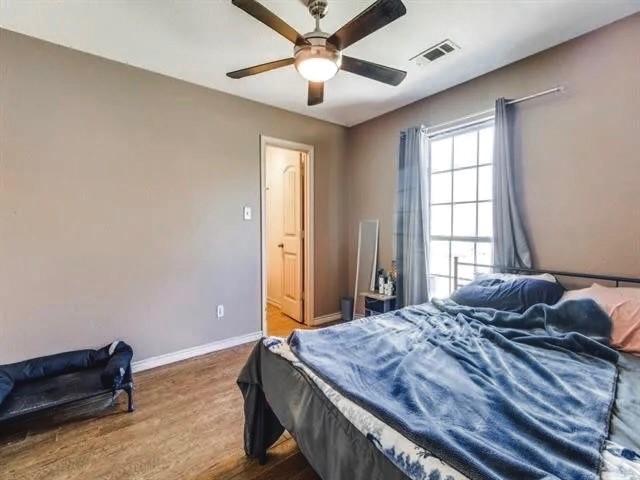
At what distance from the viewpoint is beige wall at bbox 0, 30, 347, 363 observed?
7.02ft

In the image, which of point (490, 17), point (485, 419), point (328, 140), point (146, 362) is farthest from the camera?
point (328, 140)

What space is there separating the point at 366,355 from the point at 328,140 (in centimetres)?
305

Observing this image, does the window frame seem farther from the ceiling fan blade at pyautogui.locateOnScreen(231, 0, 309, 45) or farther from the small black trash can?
the ceiling fan blade at pyautogui.locateOnScreen(231, 0, 309, 45)

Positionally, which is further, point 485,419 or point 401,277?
point 401,277

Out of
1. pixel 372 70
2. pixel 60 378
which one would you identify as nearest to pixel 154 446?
pixel 60 378

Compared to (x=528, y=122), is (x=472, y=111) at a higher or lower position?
higher

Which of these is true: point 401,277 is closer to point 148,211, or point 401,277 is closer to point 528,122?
point 528,122

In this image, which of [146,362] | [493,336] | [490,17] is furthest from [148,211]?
[490,17]

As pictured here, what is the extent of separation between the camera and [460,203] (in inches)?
118

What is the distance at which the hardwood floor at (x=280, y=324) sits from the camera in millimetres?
3577

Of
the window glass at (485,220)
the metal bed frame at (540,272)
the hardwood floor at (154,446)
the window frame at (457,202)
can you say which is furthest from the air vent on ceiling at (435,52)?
the hardwood floor at (154,446)

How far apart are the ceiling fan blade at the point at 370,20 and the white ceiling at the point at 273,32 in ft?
1.13

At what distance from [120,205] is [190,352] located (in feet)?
4.79

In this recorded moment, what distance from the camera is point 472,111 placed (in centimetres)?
277
